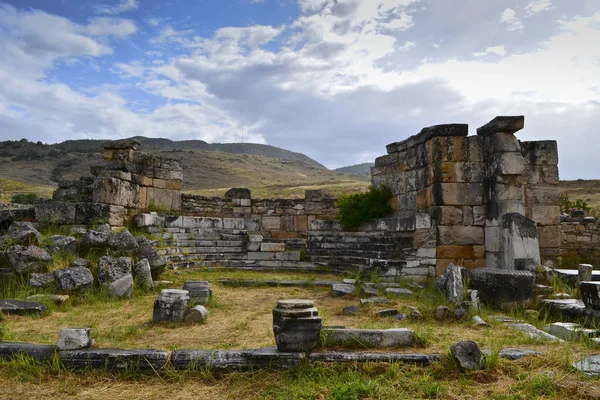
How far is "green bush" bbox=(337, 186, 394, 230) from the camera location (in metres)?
11.7

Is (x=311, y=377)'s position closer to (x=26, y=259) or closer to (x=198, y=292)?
(x=198, y=292)

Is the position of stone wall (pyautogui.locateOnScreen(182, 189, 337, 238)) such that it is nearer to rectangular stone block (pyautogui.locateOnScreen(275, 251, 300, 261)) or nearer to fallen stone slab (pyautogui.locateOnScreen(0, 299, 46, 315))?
rectangular stone block (pyautogui.locateOnScreen(275, 251, 300, 261))

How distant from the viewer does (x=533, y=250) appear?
845 centimetres

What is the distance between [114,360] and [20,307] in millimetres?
3110

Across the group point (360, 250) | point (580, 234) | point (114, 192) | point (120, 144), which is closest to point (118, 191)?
point (114, 192)

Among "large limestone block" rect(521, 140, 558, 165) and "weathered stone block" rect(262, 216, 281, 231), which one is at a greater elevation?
"large limestone block" rect(521, 140, 558, 165)

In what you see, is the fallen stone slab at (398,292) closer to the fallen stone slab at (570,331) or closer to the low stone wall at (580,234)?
the fallen stone slab at (570,331)

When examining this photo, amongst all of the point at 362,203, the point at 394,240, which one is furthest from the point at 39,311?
the point at 362,203

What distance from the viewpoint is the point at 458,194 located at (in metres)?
9.27

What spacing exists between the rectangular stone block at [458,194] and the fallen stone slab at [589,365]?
529cm

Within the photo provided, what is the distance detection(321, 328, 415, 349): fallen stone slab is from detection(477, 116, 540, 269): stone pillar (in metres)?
4.99

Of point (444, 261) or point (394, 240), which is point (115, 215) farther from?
point (444, 261)

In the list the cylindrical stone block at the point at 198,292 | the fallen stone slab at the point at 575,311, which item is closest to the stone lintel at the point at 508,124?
the fallen stone slab at the point at 575,311

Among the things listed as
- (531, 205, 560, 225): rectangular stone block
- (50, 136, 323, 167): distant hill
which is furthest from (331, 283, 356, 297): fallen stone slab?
(50, 136, 323, 167): distant hill
